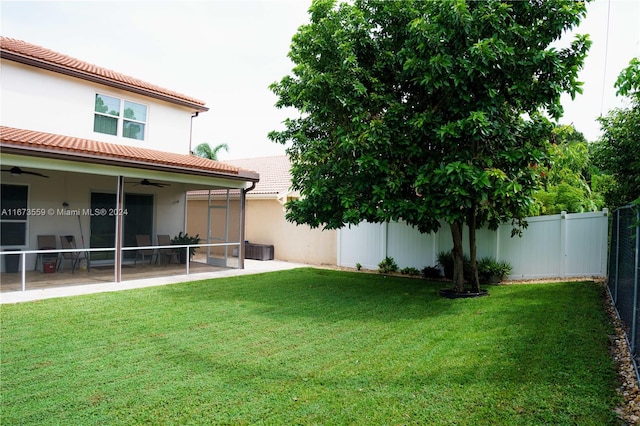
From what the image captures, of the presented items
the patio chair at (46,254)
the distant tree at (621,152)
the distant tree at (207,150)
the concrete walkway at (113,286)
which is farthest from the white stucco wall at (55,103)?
the distant tree at (207,150)

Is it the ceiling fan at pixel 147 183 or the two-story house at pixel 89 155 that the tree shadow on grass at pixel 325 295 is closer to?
the two-story house at pixel 89 155

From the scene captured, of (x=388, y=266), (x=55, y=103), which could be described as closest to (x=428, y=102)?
(x=388, y=266)

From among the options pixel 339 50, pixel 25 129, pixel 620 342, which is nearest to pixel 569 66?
pixel 339 50

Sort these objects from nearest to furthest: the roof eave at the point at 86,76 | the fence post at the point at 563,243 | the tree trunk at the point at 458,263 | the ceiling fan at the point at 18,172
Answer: the tree trunk at the point at 458,263, the fence post at the point at 563,243, the ceiling fan at the point at 18,172, the roof eave at the point at 86,76

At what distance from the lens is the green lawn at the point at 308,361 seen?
12.1ft

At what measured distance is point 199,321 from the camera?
22.5 feet

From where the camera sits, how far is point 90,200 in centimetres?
1316

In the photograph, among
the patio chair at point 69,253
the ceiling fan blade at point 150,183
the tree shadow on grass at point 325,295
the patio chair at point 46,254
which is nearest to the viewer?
the tree shadow on grass at point 325,295

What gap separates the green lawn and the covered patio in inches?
123

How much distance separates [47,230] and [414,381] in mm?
12051

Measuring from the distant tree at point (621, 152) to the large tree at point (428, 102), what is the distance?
4.04ft

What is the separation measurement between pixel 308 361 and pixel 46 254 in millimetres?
Answer: 10159

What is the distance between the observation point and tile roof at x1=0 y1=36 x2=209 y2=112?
11070 millimetres

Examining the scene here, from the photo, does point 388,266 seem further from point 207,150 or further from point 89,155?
point 207,150
